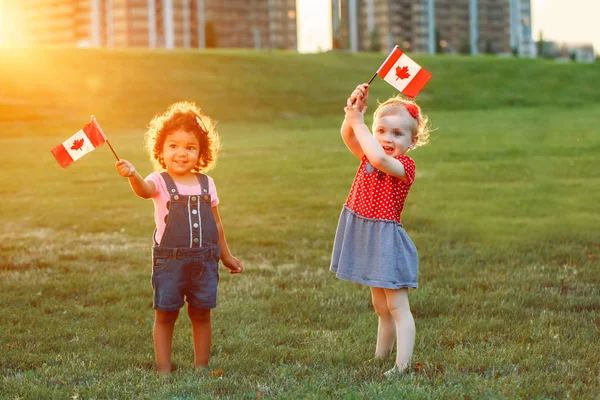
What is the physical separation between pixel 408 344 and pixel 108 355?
2023 millimetres

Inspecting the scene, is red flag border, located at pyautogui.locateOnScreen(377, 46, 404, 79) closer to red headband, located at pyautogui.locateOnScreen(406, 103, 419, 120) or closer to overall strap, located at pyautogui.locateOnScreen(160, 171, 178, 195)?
red headband, located at pyautogui.locateOnScreen(406, 103, 419, 120)

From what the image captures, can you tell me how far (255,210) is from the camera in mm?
12797

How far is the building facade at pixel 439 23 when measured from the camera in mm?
162375

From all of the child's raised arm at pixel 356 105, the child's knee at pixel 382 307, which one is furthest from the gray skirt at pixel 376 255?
the child's raised arm at pixel 356 105

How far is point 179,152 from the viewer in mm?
5043

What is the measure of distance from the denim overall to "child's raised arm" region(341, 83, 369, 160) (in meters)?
0.91

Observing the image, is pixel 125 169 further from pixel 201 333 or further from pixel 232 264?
pixel 201 333

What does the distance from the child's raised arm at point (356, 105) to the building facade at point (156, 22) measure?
146 m

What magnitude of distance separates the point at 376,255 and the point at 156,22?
15807 cm

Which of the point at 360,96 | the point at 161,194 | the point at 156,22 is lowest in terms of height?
the point at 161,194

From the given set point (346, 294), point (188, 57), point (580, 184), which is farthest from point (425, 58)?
point (346, 294)

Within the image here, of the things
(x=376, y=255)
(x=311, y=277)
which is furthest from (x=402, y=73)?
(x=311, y=277)

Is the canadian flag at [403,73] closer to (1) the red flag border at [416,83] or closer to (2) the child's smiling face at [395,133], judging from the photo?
(1) the red flag border at [416,83]

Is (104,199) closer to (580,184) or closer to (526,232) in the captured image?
(526,232)
